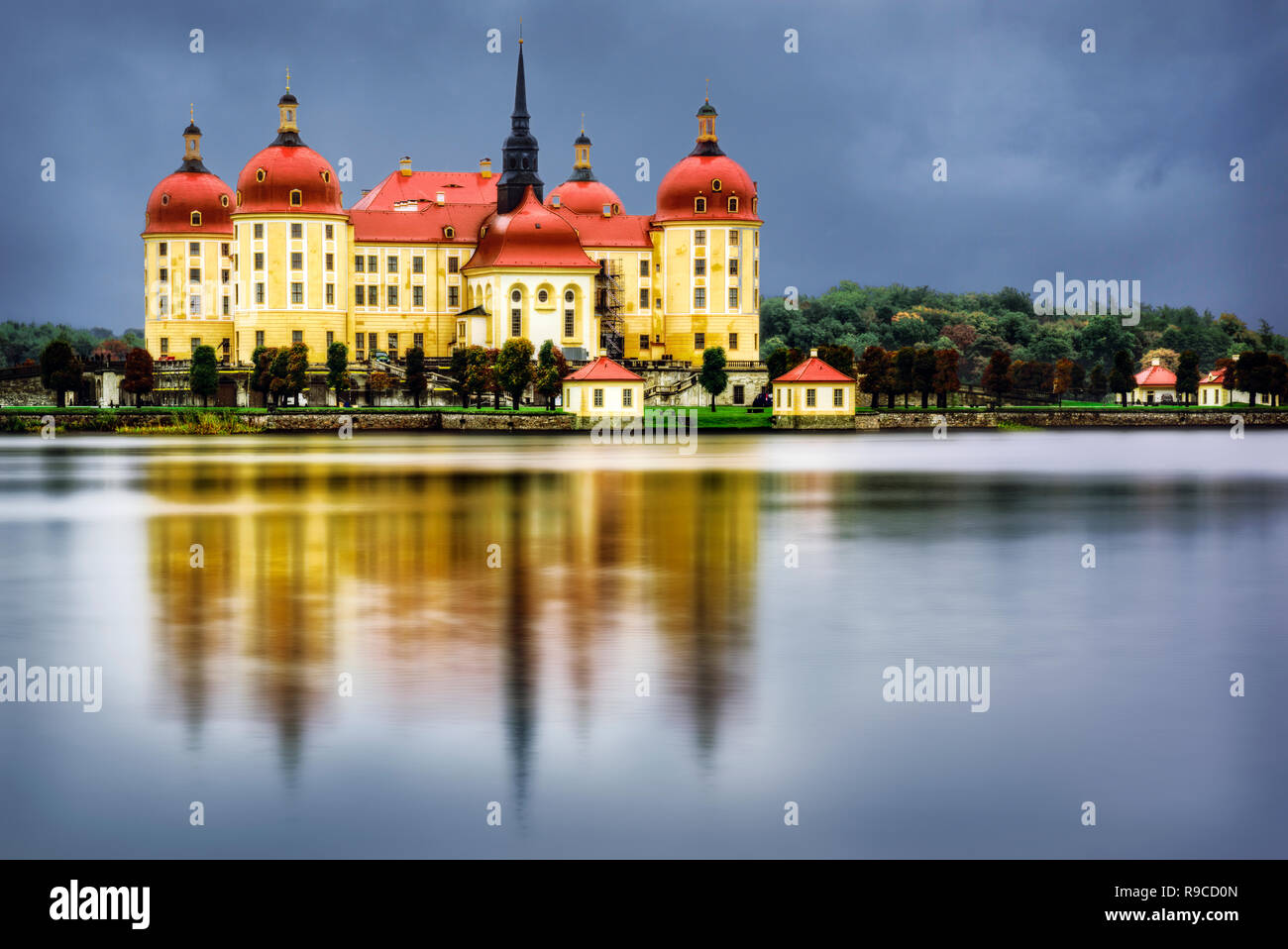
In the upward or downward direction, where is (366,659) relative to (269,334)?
downward

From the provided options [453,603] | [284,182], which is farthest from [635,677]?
[284,182]

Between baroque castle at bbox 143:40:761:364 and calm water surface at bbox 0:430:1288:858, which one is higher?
baroque castle at bbox 143:40:761:364

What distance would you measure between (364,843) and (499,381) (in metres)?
73.0

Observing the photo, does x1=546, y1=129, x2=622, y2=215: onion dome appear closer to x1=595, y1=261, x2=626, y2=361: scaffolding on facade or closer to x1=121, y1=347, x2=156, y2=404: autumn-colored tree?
x1=595, y1=261, x2=626, y2=361: scaffolding on facade

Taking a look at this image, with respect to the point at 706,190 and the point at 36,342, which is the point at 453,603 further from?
the point at 36,342

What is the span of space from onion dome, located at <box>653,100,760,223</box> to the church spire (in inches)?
336

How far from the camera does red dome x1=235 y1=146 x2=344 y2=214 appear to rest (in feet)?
296

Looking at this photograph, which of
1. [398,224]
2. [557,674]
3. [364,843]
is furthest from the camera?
[398,224]

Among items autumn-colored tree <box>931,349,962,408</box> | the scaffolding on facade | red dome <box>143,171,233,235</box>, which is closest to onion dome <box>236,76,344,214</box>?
red dome <box>143,171,233,235</box>

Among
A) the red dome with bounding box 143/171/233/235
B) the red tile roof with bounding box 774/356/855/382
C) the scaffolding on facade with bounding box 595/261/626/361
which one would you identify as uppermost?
the red dome with bounding box 143/171/233/235

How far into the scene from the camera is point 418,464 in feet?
158
